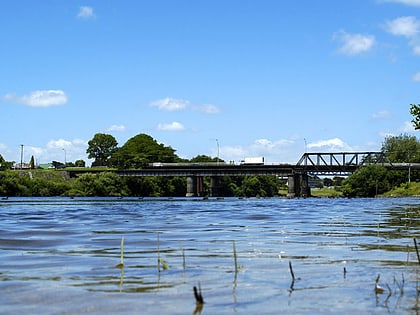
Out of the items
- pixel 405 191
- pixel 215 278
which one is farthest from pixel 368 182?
pixel 215 278

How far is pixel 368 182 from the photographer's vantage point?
18812cm

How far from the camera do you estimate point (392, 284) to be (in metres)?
11.7

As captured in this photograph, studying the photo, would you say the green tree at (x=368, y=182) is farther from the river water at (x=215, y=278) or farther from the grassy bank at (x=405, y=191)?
the river water at (x=215, y=278)

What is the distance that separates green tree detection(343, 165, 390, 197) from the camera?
188 metres

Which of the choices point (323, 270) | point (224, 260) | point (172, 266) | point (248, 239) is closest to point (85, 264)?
point (172, 266)

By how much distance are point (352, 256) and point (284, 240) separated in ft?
19.6

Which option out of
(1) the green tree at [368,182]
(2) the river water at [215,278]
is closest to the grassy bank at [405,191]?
(1) the green tree at [368,182]

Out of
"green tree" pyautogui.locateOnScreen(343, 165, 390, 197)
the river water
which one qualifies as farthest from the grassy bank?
the river water

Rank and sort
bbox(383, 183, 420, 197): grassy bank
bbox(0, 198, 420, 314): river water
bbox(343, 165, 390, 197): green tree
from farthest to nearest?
bbox(343, 165, 390, 197): green tree < bbox(383, 183, 420, 197): grassy bank < bbox(0, 198, 420, 314): river water

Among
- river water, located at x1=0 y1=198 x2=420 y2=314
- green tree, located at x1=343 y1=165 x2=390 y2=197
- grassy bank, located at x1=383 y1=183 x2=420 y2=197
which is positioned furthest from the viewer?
green tree, located at x1=343 y1=165 x2=390 y2=197

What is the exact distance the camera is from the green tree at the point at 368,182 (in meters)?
188

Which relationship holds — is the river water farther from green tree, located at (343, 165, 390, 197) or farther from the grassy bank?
green tree, located at (343, 165, 390, 197)

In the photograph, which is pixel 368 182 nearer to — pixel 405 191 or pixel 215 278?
pixel 405 191

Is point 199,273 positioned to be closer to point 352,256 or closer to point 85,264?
point 85,264
